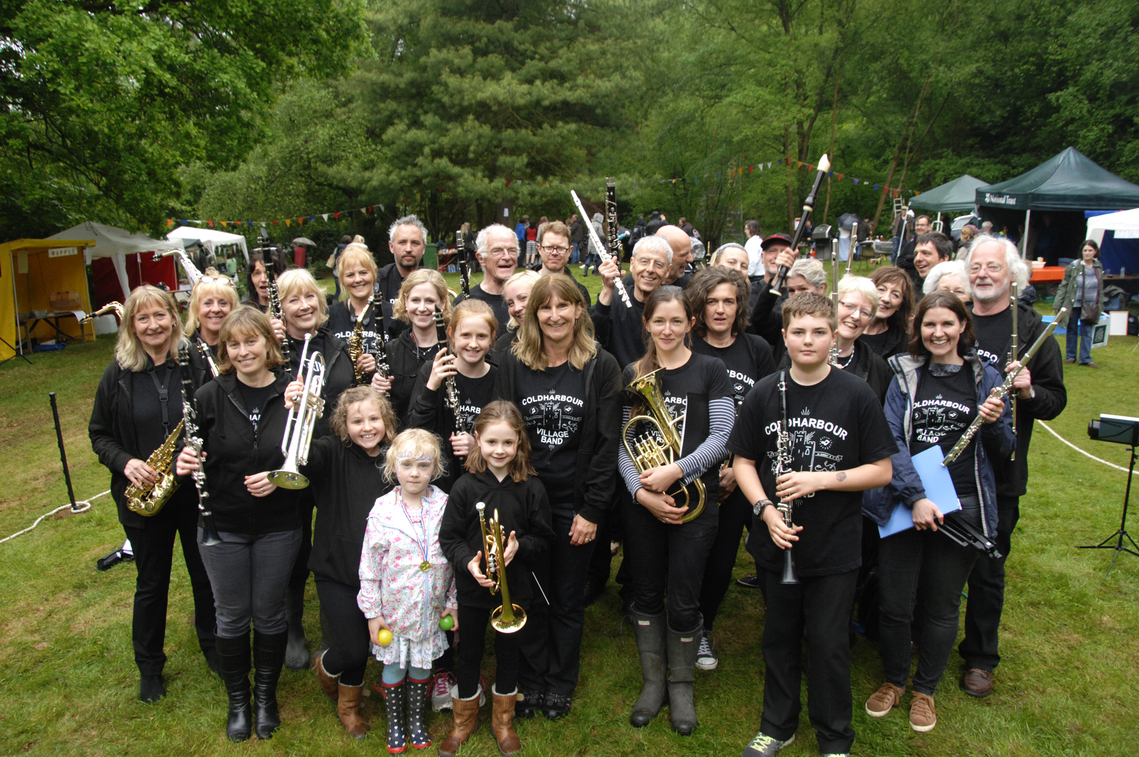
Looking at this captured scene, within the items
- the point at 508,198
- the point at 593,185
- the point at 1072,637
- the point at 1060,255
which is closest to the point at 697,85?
the point at 593,185

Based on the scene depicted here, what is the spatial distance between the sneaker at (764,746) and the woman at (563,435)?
1010mm

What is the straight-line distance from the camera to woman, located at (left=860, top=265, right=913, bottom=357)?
175 inches

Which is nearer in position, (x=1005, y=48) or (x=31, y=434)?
(x=31, y=434)

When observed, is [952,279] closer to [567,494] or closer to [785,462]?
[785,462]

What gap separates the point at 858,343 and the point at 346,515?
3091mm

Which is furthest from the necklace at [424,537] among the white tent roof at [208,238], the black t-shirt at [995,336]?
the white tent roof at [208,238]

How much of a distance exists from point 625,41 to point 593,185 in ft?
18.5

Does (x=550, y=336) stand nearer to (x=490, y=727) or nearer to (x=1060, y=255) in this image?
(x=490, y=727)

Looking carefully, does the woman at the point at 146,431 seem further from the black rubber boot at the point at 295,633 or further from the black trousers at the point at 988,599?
the black trousers at the point at 988,599

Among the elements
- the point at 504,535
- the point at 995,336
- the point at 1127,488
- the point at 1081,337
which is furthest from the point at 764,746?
the point at 1081,337

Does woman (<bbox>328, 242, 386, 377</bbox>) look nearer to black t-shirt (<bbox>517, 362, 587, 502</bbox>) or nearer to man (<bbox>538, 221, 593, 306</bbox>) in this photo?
man (<bbox>538, 221, 593, 306</bbox>)

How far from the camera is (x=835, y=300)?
12.6 feet

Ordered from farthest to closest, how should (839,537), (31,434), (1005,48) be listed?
(1005,48), (31,434), (839,537)

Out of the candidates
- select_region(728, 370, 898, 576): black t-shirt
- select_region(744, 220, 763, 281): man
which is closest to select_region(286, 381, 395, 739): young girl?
select_region(728, 370, 898, 576): black t-shirt
